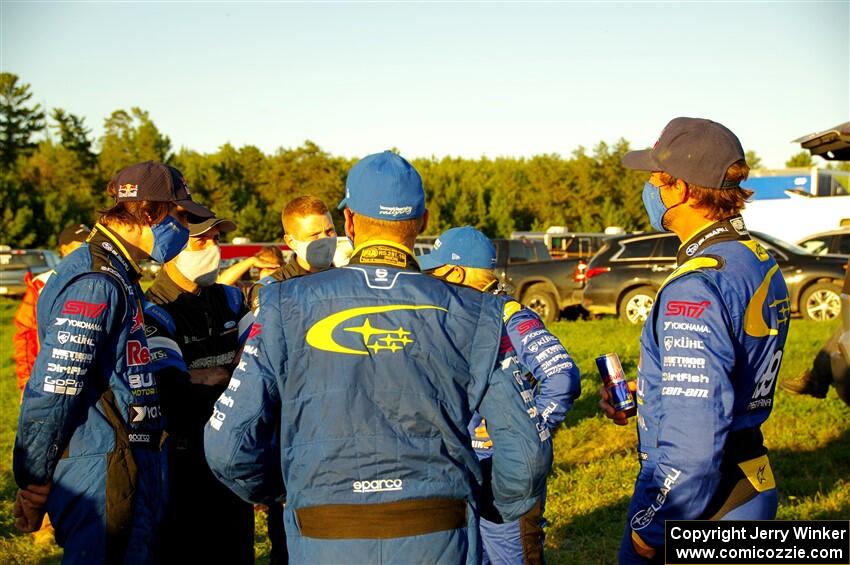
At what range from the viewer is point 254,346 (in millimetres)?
2408

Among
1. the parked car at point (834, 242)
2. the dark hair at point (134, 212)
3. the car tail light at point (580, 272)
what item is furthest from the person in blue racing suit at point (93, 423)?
the parked car at point (834, 242)

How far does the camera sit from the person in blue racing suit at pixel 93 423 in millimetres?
3043

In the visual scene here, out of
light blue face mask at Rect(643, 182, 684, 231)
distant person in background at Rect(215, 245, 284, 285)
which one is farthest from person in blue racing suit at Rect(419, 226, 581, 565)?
distant person in background at Rect(215, 245, 284, 285)

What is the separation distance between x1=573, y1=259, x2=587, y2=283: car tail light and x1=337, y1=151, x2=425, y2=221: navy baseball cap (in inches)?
661

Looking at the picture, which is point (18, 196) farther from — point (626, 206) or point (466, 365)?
point (466, 365)

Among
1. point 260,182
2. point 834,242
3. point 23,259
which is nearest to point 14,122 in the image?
point 260,182

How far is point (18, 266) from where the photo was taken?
1206 inches

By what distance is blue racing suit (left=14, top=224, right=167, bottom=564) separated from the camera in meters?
3.04

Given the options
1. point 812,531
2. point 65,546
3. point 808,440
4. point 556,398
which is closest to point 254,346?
point 65,546

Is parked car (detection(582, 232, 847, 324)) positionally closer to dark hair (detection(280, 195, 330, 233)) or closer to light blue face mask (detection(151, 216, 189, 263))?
dark hair (detection(280, 195, 330, 233))

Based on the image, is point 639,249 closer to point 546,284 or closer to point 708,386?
point 546,284

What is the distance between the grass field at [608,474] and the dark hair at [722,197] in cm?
321

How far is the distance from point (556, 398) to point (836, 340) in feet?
15.0

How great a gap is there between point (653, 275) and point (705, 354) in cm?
1500
